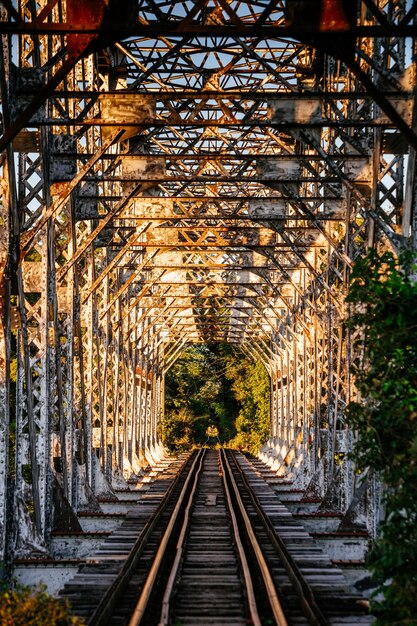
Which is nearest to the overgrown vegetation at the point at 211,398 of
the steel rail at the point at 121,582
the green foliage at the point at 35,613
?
the steel rail at the point at 121,582

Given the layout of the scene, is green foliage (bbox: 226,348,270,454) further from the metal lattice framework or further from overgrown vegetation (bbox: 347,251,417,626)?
overgrown vegetation (bbox: 347,251,417,626)

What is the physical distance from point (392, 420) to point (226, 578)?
12.7 feet

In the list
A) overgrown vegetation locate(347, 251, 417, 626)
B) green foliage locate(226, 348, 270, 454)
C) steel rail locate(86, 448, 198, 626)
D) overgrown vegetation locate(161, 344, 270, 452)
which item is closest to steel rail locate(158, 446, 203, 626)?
steel rail locate(86, 448, 198, 626)

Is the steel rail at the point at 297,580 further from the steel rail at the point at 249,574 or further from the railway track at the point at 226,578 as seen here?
the steel rail at the point at 249,574

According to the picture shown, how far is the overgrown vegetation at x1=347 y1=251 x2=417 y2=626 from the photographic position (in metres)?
7.50

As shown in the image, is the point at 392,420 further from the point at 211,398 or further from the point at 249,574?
the point at 211,398

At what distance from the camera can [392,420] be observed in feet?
25.9

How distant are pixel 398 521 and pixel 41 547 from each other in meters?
6.71

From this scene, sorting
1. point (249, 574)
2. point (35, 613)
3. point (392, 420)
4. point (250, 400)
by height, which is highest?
point (392, 420)

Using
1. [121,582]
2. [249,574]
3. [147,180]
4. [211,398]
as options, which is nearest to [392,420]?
[249,574]

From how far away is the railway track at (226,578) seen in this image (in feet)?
28.4

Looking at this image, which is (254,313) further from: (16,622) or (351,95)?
(16,622)

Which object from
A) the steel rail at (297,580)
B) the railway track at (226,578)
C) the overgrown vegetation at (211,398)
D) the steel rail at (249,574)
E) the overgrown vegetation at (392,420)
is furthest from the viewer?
the overgrown vegetation at (211,398)

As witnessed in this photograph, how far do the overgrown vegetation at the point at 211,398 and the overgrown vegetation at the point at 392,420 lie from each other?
149ft
